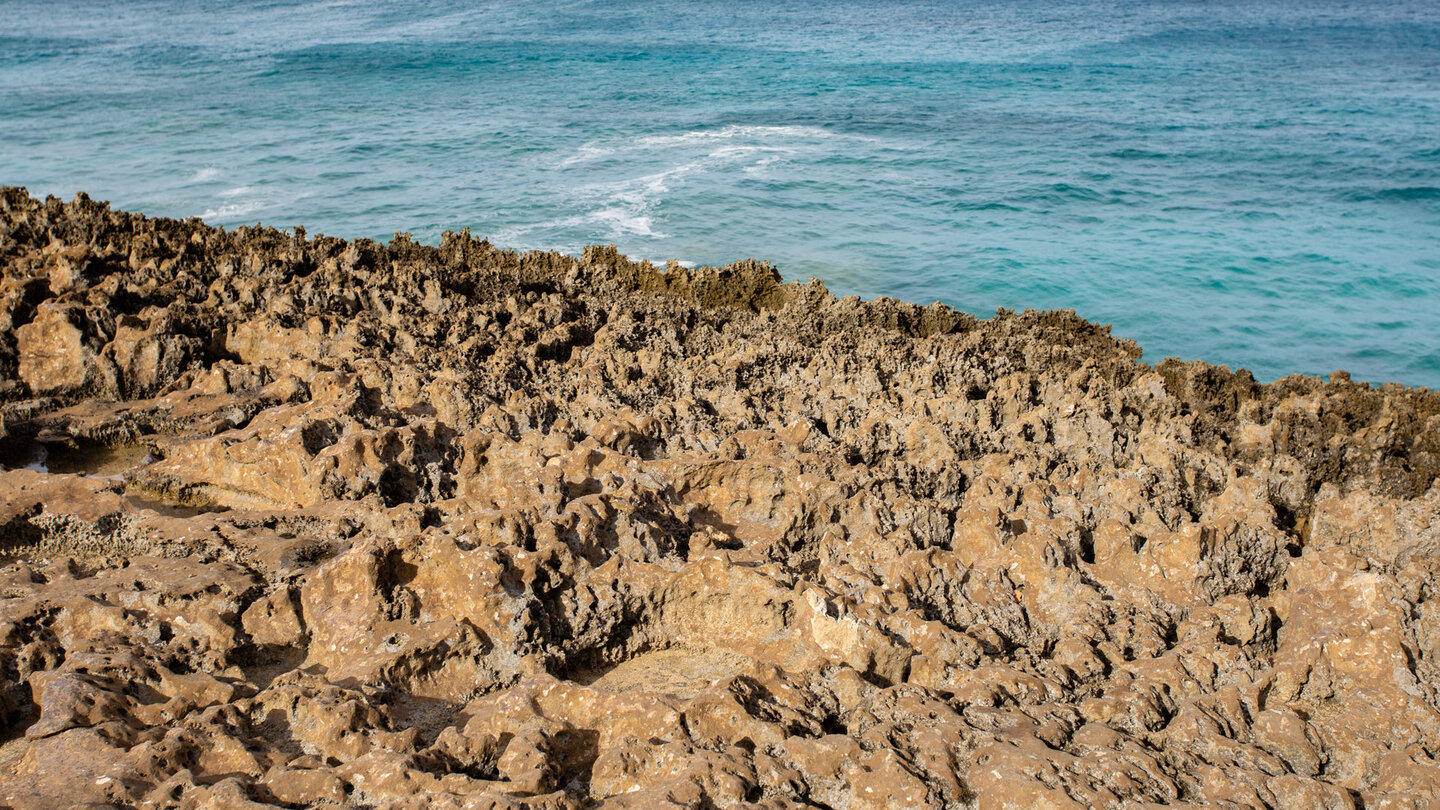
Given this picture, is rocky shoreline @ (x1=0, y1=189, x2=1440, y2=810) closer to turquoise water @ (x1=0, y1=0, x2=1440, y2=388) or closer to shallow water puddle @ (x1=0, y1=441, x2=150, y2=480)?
shallow water puddle @ (x1=0, y1=441, x2=150, y2=480)

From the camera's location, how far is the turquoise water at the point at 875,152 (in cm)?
1936

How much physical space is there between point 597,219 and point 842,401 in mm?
15276

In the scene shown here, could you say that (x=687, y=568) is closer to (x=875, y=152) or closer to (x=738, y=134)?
(x=875, y=152)

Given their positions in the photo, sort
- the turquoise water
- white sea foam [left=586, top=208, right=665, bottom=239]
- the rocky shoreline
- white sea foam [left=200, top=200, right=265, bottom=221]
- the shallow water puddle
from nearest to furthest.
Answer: the rocky shoreline, the shallow water puddle, the turquoise water, white sea foam [left=586, top=208, right=665, bottom=239], white sea foam [left=200, top=200, right=265, bottom=221]

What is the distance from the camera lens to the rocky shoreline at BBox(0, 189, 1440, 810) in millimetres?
3738

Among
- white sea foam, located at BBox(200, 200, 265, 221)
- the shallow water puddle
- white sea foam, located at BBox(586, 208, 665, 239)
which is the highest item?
white sea foam, located at BBox(200, 200, 265, 221)

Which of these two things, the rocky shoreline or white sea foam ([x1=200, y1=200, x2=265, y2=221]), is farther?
white sea foam ([x1=200, y1=200, x2=265, y2=221])

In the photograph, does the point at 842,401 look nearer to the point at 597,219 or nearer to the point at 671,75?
the point at 597,219

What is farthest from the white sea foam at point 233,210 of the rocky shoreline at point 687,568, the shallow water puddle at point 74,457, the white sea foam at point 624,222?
the shallow water puddle at point 74,457

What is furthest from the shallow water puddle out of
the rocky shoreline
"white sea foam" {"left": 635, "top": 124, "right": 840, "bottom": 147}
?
"white sea foam" {"left": 635, "top": 124, "right": 840, "bottom": 147}

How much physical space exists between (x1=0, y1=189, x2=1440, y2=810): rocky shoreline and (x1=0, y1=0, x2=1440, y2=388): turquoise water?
447 inches

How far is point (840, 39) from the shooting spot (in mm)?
44562

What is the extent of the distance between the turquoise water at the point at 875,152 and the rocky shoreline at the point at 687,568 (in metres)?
11.4

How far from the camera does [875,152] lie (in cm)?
2739
